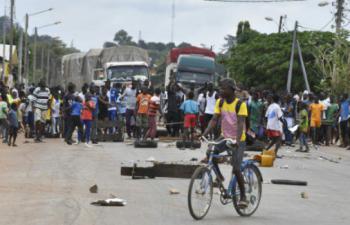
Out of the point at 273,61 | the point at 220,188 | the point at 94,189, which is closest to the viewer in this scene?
the point at 220,188

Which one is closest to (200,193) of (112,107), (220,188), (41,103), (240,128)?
(220,188)

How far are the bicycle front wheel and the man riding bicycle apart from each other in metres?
0.35

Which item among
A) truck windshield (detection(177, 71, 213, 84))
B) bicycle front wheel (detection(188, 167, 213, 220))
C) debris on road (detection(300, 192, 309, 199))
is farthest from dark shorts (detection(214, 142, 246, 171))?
truck windshield (detection(177, 71, 213, 84))

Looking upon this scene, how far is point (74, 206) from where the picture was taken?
40.8 feet

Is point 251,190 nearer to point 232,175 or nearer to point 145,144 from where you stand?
point 232,175

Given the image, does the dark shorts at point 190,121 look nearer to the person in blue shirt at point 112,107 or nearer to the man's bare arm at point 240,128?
the person in blue shirt at point 112,107

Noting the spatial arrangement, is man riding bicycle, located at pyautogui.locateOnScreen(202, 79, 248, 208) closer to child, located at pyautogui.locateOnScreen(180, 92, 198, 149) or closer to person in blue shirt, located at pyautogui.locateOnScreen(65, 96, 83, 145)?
child, located at pyautogui.locateOnScreen(180, 92, 198, 149)

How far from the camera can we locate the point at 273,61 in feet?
203

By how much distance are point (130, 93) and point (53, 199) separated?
16190 millimetres

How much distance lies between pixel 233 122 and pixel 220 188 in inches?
37.7

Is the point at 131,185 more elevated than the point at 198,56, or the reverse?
the point at 198,56

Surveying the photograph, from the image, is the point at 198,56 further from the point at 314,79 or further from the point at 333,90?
the point at 333,90

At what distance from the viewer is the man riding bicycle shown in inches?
471

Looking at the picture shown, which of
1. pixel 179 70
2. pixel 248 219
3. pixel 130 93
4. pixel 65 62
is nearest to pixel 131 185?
pixel 248 219
